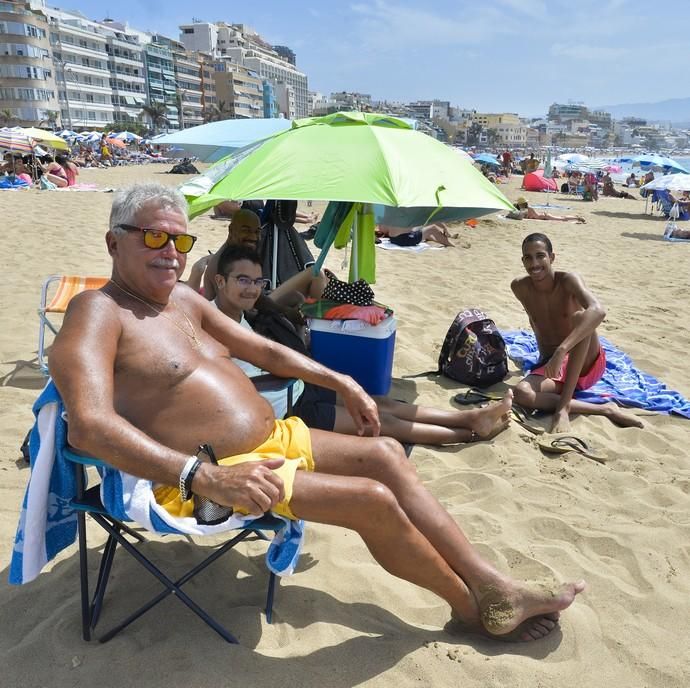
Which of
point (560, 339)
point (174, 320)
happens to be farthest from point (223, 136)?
point (174, 320)

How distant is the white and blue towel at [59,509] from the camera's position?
1.70 m

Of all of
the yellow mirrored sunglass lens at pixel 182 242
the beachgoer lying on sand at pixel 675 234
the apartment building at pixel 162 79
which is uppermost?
the apartment building at pixel 162 79

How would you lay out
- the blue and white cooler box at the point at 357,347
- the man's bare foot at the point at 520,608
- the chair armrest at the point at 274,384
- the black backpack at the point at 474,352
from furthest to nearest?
1. the black backpack at the point at 474,352
2. the blue and white cooler box at the point at 357,347
3. the chair armrest at the point at 274,384
4. the man's bare foot at the point at 520,608

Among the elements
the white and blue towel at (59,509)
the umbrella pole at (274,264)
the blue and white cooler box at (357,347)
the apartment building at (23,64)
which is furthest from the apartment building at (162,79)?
the white and blue towel at (59,509)

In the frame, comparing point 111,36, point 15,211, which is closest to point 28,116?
point 111,36

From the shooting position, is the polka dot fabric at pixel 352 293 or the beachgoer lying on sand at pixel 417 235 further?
the beachgoer lying on sand at pixel 417 235

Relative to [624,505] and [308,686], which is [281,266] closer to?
[624,505]

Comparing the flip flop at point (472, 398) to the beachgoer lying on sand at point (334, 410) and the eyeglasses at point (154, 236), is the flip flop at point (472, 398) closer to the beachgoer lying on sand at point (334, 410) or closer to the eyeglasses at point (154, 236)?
the beachgoer lying on sand at point (334, 410)

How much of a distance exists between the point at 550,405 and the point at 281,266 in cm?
206

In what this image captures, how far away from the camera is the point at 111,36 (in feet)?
254

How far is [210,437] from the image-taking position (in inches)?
76.5

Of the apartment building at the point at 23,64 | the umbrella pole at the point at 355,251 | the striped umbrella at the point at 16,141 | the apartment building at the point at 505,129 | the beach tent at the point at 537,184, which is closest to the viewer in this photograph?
the umbrella pole at the point at 355,251

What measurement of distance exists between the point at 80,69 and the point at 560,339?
266 feet

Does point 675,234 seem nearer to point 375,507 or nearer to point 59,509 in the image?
point 375,507
